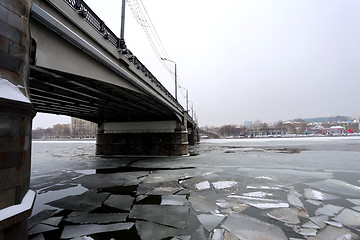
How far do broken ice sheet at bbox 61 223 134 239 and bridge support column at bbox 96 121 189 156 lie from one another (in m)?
19.0

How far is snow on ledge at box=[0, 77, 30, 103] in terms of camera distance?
320cm

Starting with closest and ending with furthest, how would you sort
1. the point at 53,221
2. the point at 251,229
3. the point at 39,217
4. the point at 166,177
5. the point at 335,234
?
1. the point at 335,234
2. the point at 251,229
3. the point at 53,221
4. the point at 39,217
5. the point at 166,177

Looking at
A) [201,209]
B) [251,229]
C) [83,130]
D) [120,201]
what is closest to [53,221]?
[120,201]

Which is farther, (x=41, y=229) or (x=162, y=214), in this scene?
(x=162, y=214)

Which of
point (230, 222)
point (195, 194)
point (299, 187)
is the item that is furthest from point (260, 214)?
point (299, 187)

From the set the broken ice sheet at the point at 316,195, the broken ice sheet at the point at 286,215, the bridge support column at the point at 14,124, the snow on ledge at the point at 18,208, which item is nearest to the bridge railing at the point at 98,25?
the bridge support column at the point at 14,124

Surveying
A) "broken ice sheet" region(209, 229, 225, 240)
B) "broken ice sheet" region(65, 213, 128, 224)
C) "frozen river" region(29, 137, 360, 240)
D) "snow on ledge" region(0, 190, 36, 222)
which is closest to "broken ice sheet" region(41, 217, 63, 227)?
"frozen river" region(29, 137, 360, 240)

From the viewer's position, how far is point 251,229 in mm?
4754

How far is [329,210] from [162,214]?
5.25 metres

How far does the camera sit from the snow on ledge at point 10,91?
3.20 meters

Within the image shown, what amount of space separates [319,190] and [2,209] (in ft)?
33.7

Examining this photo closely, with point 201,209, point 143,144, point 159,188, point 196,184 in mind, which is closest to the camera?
point 201,209

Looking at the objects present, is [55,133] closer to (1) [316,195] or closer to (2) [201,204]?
(2) [201,204]

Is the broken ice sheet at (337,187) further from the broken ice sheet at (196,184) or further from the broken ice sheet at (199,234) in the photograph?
the broken ice sheet at (199,234)
